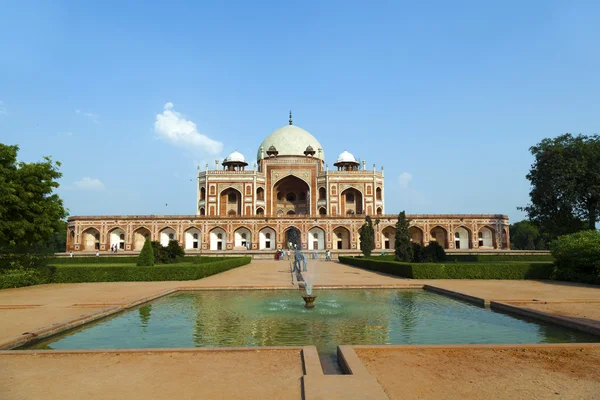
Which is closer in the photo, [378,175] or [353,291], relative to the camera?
[353,291]

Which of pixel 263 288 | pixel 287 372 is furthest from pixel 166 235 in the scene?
pixel 287 372

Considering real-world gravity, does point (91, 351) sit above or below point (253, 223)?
below

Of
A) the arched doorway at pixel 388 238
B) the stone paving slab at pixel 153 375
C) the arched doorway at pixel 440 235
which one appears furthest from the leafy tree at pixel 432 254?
the arched doorway at pixel 440 235

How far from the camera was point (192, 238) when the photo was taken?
41.8 metres

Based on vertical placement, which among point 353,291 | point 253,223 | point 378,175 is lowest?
point 353,291

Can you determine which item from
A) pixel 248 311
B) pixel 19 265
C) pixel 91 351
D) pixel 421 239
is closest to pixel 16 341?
pixel 91 351

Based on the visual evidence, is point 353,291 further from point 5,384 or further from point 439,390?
point 5,384

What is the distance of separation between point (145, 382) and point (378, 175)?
44655 millimetres

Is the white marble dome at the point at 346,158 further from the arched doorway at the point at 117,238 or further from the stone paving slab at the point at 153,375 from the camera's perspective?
the stone paving slab at the point at 153,375

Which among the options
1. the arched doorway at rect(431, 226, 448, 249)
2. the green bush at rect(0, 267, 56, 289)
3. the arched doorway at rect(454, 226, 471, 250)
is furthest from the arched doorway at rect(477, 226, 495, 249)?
the green bush at rect(0, 267, 56, 289)

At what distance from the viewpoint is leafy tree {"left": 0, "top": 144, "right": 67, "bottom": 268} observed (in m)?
13.4

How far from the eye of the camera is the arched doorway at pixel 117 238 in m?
41.1

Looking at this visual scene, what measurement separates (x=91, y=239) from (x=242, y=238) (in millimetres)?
14976

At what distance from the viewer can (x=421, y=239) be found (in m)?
41.6
